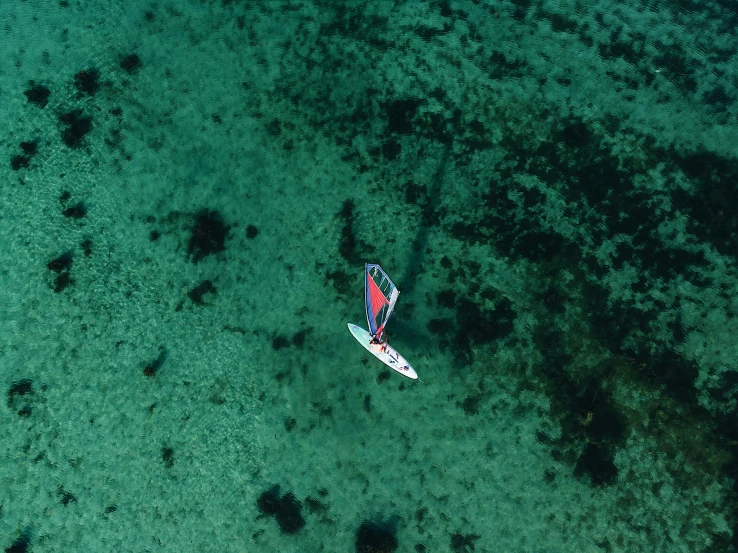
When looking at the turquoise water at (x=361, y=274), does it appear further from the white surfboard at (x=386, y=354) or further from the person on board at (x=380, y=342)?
the person on board at (x=380, y=342)

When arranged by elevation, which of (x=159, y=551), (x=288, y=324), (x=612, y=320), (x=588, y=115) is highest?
(x=588, y=115)

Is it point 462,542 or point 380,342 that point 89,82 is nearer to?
point 380,342

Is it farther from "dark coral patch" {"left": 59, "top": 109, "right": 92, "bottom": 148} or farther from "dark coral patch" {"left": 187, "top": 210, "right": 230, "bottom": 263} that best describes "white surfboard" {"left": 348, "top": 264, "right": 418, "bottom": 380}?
"dark coral patch" {"left": 59, "top": 109, "right": 92, "bottom": 148}

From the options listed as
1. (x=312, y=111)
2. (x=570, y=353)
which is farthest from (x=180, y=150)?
(x=570, y=353)

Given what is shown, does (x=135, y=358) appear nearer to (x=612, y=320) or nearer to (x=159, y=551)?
(x=159, y=551)

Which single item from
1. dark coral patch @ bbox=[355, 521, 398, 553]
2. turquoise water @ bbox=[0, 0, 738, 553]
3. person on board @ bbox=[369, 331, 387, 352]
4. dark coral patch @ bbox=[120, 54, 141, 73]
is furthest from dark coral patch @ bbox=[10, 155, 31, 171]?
dark coral patch @ bbox=[355, 521, 398, 553]

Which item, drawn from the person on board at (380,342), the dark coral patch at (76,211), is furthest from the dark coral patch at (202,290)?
the person on board at (380,342)
